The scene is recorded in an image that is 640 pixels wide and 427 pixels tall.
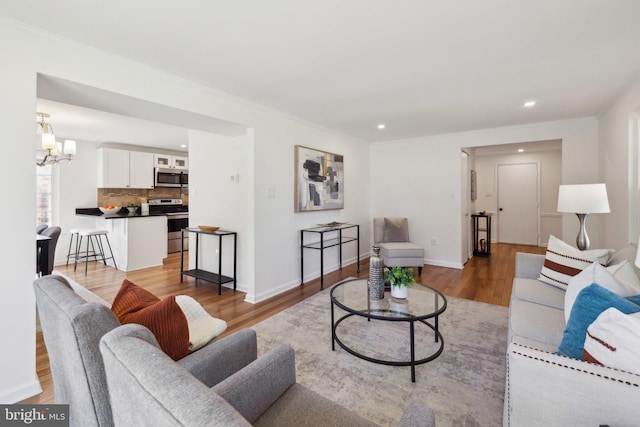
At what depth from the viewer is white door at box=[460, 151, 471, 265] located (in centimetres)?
502

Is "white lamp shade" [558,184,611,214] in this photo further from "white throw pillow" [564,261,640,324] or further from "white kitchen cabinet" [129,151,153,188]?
"white kitchen cabinet" [129,151,153,188]

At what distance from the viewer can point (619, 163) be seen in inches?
121

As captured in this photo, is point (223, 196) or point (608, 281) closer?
point (608, 281)

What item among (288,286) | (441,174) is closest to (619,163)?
(441,174)

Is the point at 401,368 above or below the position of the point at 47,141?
below

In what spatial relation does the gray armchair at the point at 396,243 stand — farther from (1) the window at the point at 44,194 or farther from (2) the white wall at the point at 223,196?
(1) the window at the point at 44,194

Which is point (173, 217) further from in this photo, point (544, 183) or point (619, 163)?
point (544, 183)

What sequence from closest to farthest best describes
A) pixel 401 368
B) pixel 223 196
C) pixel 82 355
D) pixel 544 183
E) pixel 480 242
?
pixel 82 355 < pixel 401 368 < pixel 223 196 < pixel 480 242 < pixel 544 183

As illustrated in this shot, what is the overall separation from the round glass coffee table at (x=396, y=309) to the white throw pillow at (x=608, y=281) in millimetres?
730

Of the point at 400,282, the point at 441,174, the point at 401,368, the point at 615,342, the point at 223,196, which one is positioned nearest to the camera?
the point at 615,342

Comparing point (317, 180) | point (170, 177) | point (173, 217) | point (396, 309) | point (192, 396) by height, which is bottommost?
point (396, 309)

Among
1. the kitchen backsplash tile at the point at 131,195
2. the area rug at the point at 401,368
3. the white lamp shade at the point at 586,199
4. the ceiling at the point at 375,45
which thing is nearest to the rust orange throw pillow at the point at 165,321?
the area rug at the point at 401,368

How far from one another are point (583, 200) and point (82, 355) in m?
3.90

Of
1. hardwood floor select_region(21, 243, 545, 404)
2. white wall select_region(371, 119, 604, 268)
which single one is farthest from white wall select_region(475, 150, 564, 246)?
white wall select_region(371, 119, 604, 268)
